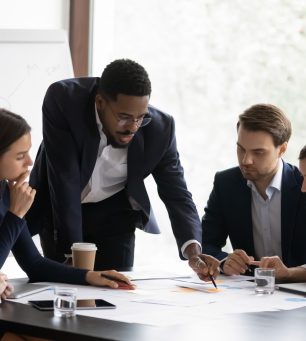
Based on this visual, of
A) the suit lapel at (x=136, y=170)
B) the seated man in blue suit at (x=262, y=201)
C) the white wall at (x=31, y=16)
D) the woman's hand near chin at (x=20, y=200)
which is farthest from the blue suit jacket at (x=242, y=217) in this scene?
the white wall at (x=31, y=16)

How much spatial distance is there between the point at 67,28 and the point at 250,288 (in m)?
3.06

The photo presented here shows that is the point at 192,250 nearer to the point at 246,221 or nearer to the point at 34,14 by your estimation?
the point at 246,221

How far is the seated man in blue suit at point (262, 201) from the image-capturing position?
345cm

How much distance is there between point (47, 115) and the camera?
11.0ft

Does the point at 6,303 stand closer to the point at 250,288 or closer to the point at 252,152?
the point at 250,288

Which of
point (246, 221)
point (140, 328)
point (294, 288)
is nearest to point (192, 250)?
point (246, 221)

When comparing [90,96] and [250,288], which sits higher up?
[90,96]

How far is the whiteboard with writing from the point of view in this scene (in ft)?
15.4

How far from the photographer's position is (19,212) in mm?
2828

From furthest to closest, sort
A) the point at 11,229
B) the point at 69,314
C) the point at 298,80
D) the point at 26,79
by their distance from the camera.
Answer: the point at 298,80
the point at 26,79
the point at 11,229
the point at 69,314

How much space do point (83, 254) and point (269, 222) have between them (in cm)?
92

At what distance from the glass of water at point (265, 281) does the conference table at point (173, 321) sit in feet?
0.32

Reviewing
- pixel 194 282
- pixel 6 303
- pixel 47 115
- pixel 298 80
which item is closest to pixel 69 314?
pixel 6 303

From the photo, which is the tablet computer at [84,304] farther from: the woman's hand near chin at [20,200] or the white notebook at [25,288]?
the woman's hand near chin at [20,200]
